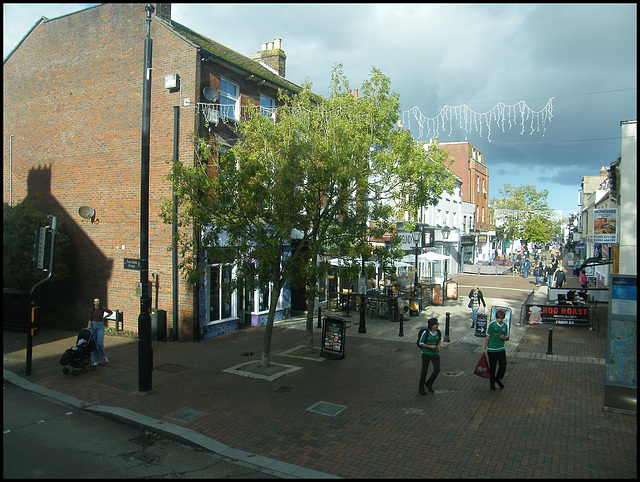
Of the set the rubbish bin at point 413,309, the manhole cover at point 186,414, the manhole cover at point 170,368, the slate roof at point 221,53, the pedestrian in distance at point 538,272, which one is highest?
the slate roof at point 221,53

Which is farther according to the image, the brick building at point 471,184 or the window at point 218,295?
the brick building at point 471,184

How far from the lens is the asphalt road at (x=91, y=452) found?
6.53m

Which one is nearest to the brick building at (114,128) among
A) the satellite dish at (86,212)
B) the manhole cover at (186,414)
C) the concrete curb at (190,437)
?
the satellite dish at (86,212)

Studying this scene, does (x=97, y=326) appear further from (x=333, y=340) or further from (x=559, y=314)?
(x=559, y=314)

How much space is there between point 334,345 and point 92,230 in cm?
1017

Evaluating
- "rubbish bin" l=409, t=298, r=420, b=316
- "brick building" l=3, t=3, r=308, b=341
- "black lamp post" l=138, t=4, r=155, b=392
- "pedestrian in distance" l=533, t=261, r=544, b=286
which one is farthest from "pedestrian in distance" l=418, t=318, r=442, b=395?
"pedestrian in distance" l=533, t=261, r=544, b=286

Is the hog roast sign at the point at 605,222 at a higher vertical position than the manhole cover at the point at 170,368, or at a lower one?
higher

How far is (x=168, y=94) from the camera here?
15.6m

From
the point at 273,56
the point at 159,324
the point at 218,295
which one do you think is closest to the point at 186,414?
the point at 159,324

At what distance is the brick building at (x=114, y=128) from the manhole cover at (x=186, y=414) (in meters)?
6.47

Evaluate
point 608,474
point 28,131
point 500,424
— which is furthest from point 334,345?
point 28,131

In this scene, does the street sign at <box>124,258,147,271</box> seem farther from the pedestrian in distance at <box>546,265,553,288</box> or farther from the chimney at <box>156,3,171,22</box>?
the pedestrian in distance at <box>546,265,553,288</box>

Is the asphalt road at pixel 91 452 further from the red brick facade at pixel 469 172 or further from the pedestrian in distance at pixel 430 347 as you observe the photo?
the red brick facade at pixel 469 172

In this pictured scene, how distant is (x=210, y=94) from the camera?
602 inches
